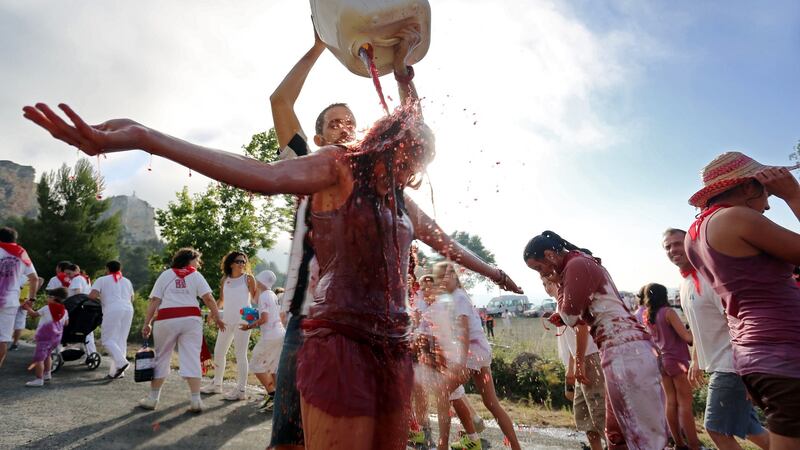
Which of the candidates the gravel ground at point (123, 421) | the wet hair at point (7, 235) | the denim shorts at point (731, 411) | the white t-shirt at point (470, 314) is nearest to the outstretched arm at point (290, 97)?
the white t-shirt at point (470, 314)

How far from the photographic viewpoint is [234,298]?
8.03 m

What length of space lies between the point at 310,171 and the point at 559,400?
917 centimetres

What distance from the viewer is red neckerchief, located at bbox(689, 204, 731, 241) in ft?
9.50

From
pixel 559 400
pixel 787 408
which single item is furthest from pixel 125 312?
pixel 787 408

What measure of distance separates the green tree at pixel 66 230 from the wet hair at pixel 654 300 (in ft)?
130

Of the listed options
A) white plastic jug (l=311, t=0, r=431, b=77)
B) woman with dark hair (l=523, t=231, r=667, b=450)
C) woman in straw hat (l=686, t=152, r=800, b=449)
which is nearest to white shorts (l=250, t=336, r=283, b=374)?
woman with dark hair (l=523, t=231, r=667, b=450)

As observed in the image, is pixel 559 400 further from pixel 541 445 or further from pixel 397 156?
pixel 397 156

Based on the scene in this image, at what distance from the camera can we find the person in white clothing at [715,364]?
3.87 meters

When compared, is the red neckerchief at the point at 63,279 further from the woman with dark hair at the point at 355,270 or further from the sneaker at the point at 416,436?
the woman with dark hair at the point at 355,270

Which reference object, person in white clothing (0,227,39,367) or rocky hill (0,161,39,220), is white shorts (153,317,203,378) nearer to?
person in white clothing (0,227,39,367)

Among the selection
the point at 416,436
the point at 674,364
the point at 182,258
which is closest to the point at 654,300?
the point at 674,364

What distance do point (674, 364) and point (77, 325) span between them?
10.7 metres

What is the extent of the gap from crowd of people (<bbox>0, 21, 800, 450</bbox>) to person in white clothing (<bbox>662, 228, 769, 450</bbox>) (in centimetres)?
1

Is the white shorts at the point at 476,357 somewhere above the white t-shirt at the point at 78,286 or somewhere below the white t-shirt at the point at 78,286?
below
